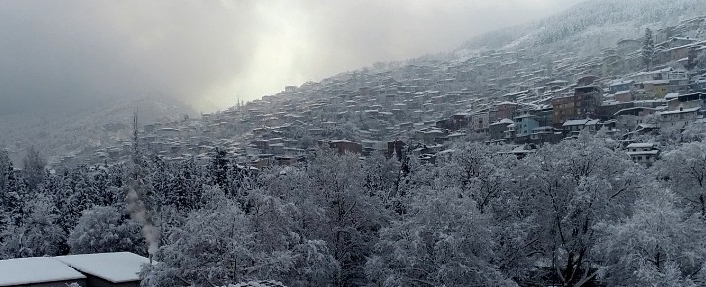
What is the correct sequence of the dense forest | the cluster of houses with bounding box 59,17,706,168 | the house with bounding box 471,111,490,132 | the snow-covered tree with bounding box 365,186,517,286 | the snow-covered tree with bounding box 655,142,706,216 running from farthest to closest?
1. the house with bounding box 471,111,490,132
2. the cluster of houses with bounding box 59,17,706,168
3. the snow-covered tree with bounding box 655,142,706,216
4. the snow-covered tree with bounding box 365,186,517,286
5. the dense forest

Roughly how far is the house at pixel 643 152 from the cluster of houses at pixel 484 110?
1.08ft

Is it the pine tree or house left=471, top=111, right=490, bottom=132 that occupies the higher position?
the pine tree

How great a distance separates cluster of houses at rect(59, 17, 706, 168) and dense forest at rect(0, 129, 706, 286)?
4.63m

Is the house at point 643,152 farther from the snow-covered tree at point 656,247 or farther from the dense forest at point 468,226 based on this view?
the snow-covered tree at point 656,247

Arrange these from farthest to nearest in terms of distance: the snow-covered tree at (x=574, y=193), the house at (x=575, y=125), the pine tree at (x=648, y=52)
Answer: the pine tree at (x=648, y=52)
the house at (x=575, y=125)
the snow-covered tree at (x=574, y=193)

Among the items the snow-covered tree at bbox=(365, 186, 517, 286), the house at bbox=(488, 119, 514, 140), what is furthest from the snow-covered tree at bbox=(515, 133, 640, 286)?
the house at bbox=(488, 119, 514, 140)

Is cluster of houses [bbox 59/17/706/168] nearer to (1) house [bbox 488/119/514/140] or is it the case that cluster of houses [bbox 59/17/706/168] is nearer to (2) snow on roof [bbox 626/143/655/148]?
(1) house [bbox 488/119/514/140]

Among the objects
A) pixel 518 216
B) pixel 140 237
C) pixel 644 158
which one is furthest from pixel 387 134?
pixel 518 216

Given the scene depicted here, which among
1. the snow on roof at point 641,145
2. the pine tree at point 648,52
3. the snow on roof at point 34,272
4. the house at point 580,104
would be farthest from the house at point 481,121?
the snow on roof at point 34,272

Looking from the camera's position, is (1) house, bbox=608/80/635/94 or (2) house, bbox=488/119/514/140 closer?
(2) house, bbox=488/119/514/140

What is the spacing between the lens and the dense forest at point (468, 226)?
1642 centimetres

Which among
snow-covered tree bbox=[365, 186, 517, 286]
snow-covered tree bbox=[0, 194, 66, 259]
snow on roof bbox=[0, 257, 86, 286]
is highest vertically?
snow-covered tree bbox=[365, 186, 517, 286]

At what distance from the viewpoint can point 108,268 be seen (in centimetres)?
2264

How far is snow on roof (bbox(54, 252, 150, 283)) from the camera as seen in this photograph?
2142cm
